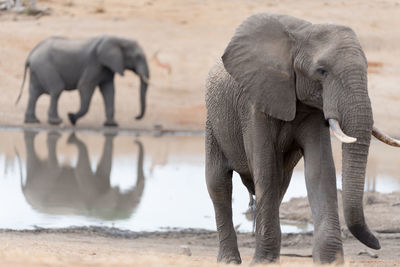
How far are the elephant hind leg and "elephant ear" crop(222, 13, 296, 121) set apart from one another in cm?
94

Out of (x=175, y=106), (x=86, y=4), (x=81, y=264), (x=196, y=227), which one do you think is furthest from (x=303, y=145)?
(x=86, y=4)

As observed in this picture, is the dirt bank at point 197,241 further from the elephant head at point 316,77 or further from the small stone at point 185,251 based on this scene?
the elephant head at point 316,77

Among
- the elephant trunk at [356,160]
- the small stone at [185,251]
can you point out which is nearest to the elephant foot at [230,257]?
the small stone at [185,251]

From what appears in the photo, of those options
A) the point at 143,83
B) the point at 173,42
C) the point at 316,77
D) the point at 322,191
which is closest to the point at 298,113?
the point at 316,77

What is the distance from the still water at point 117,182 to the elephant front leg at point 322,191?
333 centimetres

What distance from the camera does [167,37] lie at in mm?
28469

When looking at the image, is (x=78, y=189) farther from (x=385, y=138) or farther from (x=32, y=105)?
(x=32, y=105)

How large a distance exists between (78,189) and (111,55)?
30.8ft

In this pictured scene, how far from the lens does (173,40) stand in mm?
28141

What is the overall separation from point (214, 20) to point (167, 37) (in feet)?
7.86

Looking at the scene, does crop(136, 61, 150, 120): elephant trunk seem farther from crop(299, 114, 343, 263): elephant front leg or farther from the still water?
crop(299, 114, 343, 263): elephant front leg

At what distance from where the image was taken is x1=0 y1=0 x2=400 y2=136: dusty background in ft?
72.8

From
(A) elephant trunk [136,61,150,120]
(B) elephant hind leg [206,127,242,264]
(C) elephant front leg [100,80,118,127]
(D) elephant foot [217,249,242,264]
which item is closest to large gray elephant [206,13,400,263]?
(B) elephant hind leg [206,127,242,264]

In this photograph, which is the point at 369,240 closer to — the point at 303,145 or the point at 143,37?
the point at 303,145
